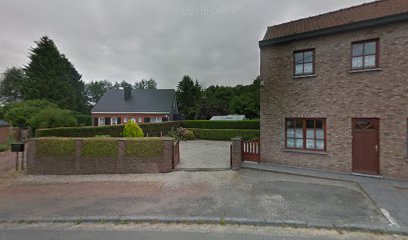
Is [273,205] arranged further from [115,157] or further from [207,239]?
[115,157]

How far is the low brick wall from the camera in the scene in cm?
909

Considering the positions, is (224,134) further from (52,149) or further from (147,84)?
(147,84)

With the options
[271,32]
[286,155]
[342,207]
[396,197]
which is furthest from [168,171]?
[271,32]

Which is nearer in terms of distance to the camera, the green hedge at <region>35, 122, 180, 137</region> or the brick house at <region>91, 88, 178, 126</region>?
the green hedge at <region>35, 122, 180, 137</region>

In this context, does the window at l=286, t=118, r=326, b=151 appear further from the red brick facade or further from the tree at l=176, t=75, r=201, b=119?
the tree at l=176, t=75, r=201, b=119

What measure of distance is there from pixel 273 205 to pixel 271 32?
9098 mm

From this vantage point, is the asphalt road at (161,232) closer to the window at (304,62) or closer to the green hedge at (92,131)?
the window at (304,62)

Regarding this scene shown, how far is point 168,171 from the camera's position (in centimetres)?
918

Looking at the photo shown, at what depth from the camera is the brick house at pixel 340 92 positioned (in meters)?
7.82

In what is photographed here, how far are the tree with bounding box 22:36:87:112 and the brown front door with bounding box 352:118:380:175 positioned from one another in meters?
43.2

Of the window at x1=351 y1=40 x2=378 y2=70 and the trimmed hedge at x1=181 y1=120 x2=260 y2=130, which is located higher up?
the window at x1=351 y1=40 x2=378 y2=70

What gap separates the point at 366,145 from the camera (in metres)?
8.38

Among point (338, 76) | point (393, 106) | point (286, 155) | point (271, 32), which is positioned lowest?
point (286, 155)

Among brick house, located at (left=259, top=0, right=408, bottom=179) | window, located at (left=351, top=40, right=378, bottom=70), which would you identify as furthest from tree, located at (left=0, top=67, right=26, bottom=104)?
window, located at (left=351, top=40, right=378, bottom=70)
